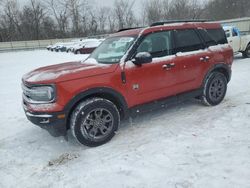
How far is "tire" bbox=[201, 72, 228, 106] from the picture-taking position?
230 inches

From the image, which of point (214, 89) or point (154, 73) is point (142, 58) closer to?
point (154, 73)

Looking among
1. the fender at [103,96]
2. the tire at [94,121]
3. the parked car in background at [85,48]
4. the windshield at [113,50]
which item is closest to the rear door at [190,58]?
the windshield at [113,50]

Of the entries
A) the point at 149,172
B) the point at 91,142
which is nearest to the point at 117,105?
the point at 91,142

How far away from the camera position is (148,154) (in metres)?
4.02

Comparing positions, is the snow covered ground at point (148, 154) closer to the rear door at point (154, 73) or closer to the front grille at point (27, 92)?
the rear door at point (154, 73)

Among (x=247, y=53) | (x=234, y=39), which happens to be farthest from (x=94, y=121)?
(x=247, y=53)

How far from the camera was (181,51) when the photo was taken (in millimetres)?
5293

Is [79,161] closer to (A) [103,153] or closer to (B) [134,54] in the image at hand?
(A) [103,153]

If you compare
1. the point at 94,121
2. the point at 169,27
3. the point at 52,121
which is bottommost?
the point at 94,121

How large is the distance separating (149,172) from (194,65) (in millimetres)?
2777

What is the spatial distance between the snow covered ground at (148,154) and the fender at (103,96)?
1.88ft

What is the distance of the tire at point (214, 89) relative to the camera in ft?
19.1

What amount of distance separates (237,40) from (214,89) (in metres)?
7.91

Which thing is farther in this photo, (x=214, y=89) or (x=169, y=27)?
(x=214, y=89)
